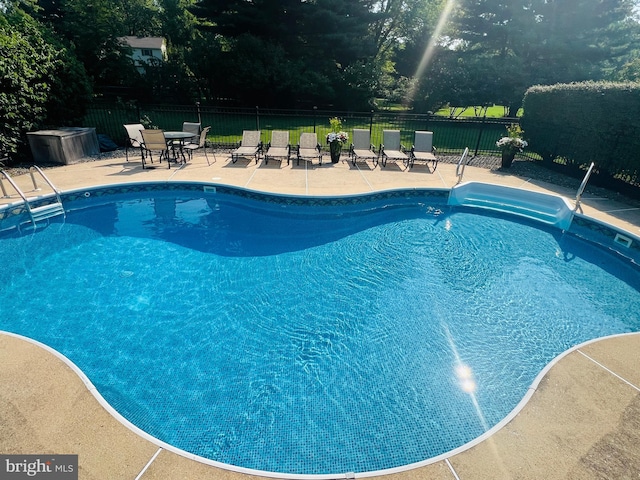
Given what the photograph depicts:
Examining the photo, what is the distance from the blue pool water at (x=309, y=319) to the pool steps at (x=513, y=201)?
0.83 m

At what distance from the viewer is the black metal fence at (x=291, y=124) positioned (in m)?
12.9

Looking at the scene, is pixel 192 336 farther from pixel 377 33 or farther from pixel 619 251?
pixel 377 33

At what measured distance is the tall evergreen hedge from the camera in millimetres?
8953

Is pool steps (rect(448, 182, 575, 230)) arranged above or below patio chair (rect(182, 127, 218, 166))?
below

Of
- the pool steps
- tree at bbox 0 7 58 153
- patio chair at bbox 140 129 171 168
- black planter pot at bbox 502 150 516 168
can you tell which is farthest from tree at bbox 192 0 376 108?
the pool steps

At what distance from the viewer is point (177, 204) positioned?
27.3 feet

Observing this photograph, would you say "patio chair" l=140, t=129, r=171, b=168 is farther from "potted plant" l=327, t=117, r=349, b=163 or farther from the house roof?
the house roof

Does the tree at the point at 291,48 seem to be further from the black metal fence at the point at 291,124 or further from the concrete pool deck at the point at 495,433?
the concrete pool deck at the point at 495,433

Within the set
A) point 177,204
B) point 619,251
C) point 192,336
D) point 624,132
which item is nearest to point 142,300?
point 192,336

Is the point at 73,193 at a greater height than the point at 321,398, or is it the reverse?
the point at 73,193

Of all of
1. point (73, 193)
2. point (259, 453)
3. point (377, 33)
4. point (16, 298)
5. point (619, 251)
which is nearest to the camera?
point (259, 453)

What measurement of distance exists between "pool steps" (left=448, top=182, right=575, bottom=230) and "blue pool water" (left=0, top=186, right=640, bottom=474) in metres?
0.83

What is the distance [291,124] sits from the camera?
20.1 metres

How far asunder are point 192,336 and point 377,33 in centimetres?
3280
